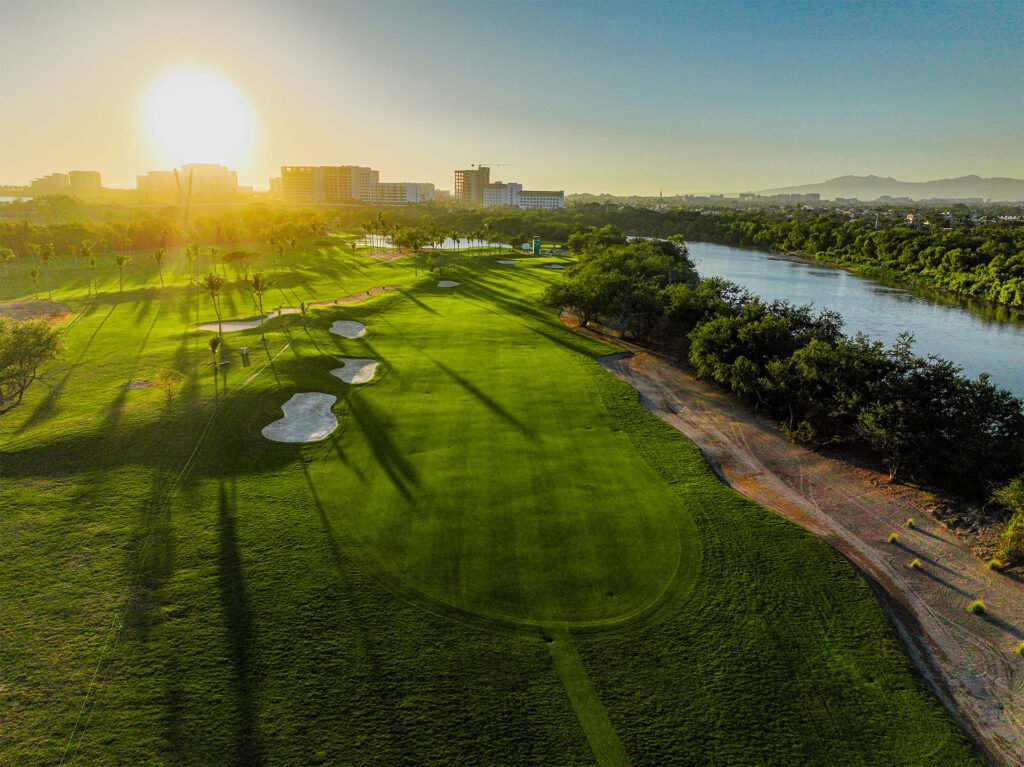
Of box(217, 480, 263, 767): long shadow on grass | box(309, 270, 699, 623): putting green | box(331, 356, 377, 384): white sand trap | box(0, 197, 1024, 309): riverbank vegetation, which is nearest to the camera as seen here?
box(217, 480, 263, 767): long shadow on grass

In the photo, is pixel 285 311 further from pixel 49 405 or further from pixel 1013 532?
pixel 1013 532

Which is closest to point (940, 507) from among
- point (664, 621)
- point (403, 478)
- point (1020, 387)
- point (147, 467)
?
point (664, 621)

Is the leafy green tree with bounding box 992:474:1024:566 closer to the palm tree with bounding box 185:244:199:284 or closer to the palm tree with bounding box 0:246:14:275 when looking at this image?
the palm tree with bounding box 185:244:199:284

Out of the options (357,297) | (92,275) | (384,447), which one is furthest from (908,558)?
(92,275)

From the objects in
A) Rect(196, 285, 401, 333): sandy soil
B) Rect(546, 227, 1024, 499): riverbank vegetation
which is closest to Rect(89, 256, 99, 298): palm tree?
Rect(196, 285, 401, 333): sandy soil

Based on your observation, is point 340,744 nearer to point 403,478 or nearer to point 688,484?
point 403,478

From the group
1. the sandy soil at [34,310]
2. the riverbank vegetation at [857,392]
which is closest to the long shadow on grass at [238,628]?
the riverbank vegetation at [857,392]
